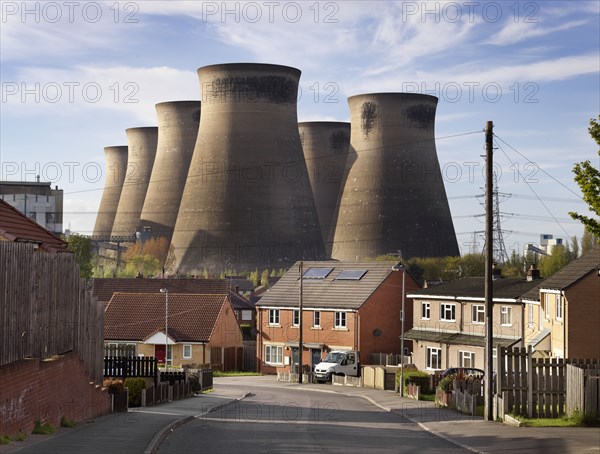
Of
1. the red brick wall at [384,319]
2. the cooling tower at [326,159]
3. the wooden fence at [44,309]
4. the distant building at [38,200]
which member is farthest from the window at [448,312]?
the cooling tower at [326,159]

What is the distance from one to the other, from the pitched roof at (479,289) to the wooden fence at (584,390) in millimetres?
20684

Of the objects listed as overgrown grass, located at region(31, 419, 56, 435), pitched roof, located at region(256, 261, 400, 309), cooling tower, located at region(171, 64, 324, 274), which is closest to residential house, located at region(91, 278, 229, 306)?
pitched roof, located at region(256, 261, 400, 309)

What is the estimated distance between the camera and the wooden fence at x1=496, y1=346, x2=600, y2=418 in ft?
80.1

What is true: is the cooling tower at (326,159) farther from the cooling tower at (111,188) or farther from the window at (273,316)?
the window at (273,316)

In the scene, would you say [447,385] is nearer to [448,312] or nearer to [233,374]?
[448,312]

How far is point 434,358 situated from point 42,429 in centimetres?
3409

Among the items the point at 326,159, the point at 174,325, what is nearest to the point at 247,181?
the point at 326,159

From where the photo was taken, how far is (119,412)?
2728cm

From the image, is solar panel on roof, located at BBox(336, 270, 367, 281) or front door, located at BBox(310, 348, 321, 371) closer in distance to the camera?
front door, located at BBox(310, 348, 321, 371)

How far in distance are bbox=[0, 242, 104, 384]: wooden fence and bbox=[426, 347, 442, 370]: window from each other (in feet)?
89.1

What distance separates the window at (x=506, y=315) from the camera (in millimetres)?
45156

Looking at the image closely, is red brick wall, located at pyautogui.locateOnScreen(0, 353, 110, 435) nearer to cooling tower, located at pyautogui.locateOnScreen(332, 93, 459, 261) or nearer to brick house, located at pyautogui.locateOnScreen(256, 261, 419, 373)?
brick house, located at pyautogui.locateOnScreen(256, 261, 419, 373)

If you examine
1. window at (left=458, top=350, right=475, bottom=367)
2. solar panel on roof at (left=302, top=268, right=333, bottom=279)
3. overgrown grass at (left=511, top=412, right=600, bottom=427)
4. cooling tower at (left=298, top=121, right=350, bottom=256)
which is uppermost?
cooling tower at (left=298, top=121, right=350, bottom=256)

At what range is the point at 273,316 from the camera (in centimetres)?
6388
